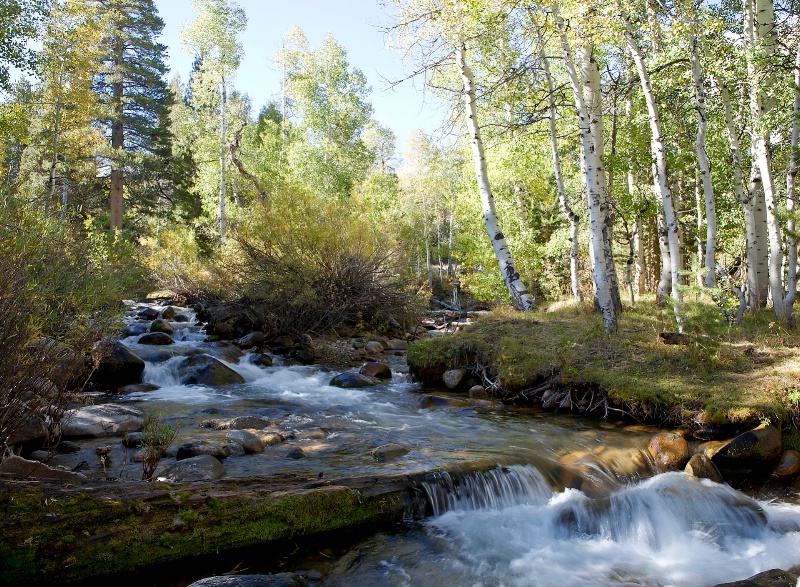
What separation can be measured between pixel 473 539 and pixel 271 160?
3011cm

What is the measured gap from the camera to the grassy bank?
695cm

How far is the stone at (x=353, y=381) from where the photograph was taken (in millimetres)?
10844

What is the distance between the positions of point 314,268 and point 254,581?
11164 millimetres

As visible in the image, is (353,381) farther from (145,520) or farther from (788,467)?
(145,520)

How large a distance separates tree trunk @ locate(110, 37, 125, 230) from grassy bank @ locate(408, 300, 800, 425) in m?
19.6

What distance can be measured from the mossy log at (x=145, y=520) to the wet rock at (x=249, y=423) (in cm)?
304

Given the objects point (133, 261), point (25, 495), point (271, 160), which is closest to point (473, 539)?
point (25, 495)

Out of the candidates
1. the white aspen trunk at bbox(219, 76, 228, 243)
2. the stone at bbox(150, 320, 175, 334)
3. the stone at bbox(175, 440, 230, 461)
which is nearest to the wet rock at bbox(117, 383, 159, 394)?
the stone at bbox(150, 320, 175, 334)

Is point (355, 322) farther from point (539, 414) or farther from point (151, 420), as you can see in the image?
point (151, 420)

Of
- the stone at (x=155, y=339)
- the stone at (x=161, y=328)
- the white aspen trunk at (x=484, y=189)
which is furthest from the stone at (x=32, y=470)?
the stone at (x=161, y=328)

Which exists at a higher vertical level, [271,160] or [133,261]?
[271,160]

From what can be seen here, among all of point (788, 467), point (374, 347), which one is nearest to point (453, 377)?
point (374, 347)

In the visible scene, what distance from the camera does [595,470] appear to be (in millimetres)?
6234

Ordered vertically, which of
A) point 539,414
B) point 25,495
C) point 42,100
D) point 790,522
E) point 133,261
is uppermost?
point 42,100
